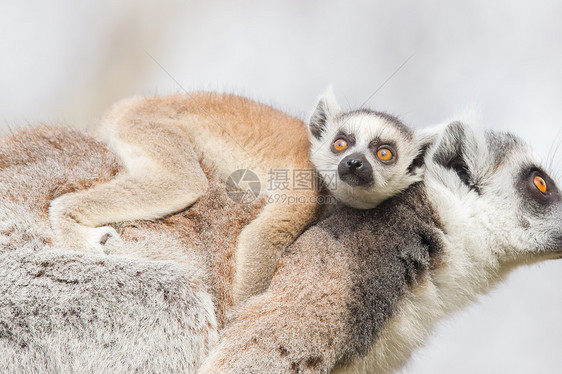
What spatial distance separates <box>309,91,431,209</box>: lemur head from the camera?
4.46 m

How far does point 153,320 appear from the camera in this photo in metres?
3.88

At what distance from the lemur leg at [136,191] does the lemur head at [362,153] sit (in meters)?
1.08

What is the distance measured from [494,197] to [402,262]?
2.99 ft

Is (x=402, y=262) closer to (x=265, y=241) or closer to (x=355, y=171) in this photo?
(x=355, y=171)

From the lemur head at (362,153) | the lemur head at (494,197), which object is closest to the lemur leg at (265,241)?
the lemur head at (362,153)

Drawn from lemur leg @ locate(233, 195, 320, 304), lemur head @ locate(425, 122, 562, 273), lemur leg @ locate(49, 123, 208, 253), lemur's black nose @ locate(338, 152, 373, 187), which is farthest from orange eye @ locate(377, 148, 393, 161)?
lemur leg @ locate(49, 123, 208, 253)

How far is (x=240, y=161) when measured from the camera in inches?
201

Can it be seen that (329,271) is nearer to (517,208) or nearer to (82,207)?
(517,208)

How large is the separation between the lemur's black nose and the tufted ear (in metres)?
0.53

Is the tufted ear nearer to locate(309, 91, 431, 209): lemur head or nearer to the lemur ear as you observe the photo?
locate(309, 91, 431, 209): lemur head

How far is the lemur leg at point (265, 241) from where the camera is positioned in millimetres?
4180

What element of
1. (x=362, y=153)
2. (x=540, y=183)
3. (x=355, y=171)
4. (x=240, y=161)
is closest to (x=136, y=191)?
(x=240, y=161)

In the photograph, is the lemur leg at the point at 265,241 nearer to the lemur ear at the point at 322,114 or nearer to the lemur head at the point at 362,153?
the lemur head at the point at 362,153

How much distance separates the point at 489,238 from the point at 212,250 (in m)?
2.03
